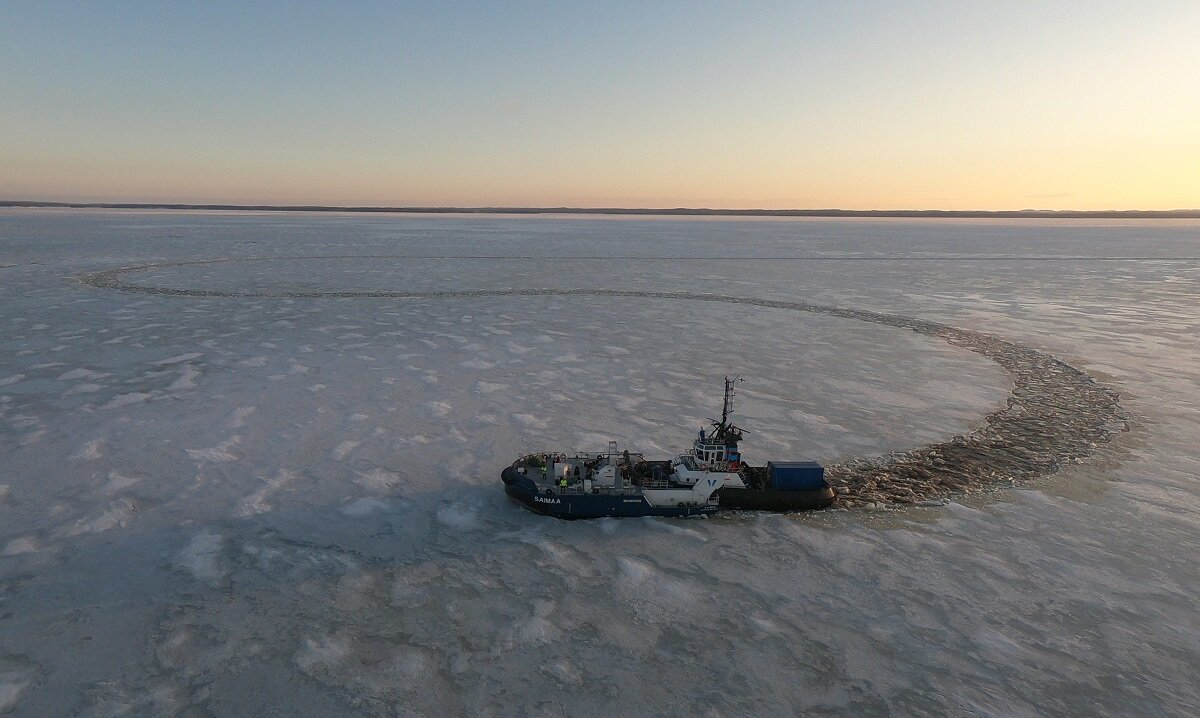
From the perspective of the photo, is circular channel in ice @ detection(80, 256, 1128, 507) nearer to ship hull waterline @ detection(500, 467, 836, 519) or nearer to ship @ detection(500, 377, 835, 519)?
ship hull waterline @ detection(500, 467, 836, 519)

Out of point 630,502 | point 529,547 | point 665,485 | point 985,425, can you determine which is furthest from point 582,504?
point 985,425

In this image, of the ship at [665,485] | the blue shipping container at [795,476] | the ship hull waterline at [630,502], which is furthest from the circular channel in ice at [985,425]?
the ship at [665,485]

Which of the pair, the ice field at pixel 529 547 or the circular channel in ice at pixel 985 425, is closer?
the ice field at pixel 529 547

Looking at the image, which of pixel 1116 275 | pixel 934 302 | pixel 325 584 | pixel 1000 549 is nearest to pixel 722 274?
pixel 934 302

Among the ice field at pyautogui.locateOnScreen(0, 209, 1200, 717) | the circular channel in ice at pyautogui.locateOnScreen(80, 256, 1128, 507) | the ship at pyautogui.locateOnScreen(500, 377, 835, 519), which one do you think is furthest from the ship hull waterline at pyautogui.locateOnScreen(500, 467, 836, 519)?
the circular channel in ice at pyautogui.locateOnScreen(80, 256, 1128, 507)

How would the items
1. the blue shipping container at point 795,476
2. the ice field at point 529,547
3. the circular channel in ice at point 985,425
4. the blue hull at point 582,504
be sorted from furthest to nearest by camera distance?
the circular channel in ice at point 985,425 < the blue shipping container at point 795,476 < the blue hull at point 582,504 < the ice field at point 529,547

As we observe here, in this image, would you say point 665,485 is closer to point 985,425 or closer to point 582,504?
point 582,504

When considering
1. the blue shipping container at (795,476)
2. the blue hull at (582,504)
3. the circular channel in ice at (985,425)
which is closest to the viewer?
the blue hull at (582,504)

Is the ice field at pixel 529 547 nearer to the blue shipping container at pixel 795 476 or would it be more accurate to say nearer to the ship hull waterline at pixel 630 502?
the ship hull waterline at pixel 630 502
